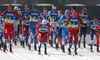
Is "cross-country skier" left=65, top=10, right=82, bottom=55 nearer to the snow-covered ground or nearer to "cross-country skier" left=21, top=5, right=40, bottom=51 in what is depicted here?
the snow-covered ground

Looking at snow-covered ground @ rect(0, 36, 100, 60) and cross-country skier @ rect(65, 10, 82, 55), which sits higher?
cross-country skier @ rect(65, 10, 82, 55)

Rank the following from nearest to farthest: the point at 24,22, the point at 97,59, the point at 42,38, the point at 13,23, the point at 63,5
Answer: the point at 97,59 → the point at 42,38 → the point at 13,23 → the point at 24,22 → the point at 63,5

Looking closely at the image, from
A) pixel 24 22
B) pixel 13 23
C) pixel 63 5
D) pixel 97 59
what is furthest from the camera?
pixel 63 5

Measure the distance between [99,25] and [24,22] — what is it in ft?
11.8

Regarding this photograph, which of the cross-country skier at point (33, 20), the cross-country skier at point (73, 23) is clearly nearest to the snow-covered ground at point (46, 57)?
the cross-country skier at point (33, 20)

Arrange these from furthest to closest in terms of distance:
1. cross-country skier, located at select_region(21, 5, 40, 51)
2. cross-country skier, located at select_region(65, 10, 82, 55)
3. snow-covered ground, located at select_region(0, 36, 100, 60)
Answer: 1. cross-country skier, located at select_region(21, 5, 40, 51)
2. cross-country skier, located at select_region(65, 10, 82, 55)
3. snow-covered ground, located at select_region(0, 36, 100, 60)

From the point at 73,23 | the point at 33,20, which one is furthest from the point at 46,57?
the point at 33,20

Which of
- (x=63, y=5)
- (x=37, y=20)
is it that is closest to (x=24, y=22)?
(x=37, y=20)

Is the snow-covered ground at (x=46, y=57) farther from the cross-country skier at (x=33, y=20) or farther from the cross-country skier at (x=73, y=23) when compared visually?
the cross-country skier at (x=73, y=23)

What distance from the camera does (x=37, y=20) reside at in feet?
65.6

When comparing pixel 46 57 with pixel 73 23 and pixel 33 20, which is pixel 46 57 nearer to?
pixel 73 23

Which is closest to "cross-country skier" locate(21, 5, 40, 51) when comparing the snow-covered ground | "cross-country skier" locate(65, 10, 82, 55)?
the snow-covered ground

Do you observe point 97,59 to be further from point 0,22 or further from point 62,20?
point 0,22

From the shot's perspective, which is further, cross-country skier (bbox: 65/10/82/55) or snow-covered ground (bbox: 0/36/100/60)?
cross-country skier (bbox: 65/10/82/55)
